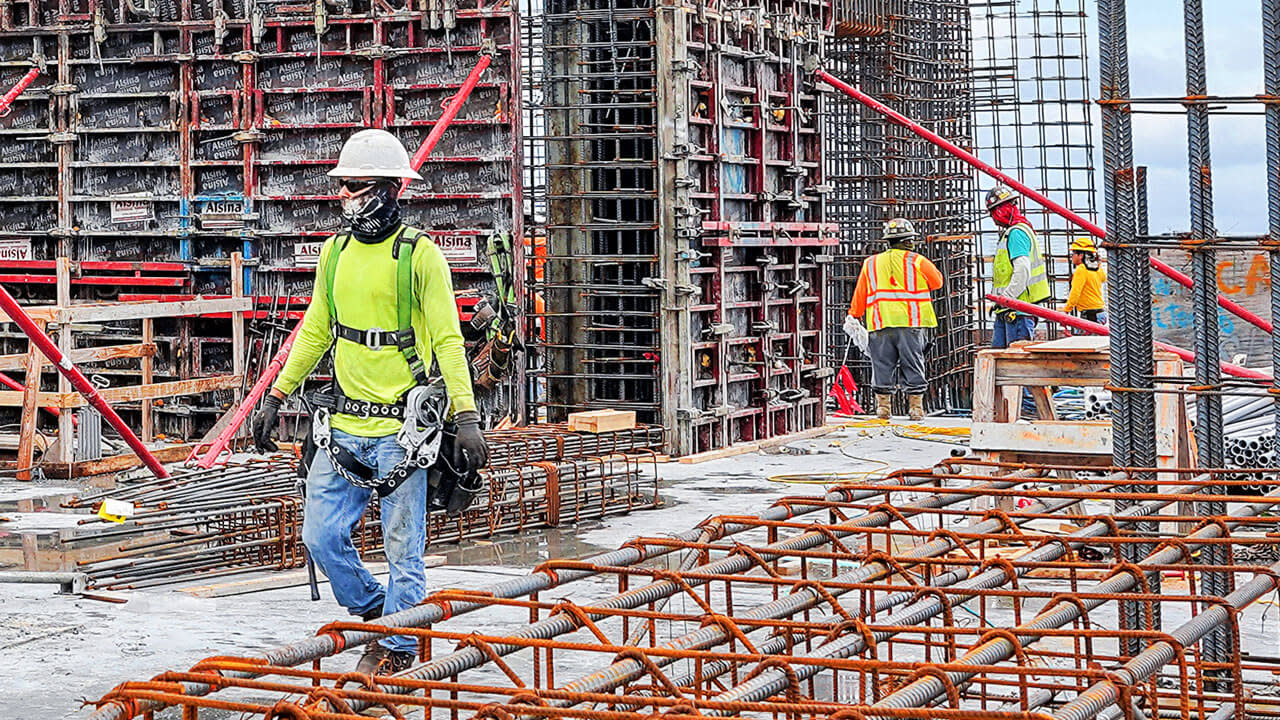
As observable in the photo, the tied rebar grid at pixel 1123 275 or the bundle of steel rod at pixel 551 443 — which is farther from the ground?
the tied rebar grid at pixel 1123 275

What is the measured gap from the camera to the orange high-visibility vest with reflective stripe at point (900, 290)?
1681 cm

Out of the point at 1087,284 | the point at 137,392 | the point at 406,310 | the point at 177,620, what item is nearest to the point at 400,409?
the point at 406,310

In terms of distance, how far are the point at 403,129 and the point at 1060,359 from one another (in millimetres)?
8024

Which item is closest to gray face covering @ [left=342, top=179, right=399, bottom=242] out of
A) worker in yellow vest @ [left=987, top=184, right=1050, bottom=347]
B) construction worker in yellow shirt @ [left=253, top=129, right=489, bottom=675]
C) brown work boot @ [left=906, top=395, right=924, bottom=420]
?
construction worker in yellow shirt @ [left=253, top=129, right=489, bottom=675]

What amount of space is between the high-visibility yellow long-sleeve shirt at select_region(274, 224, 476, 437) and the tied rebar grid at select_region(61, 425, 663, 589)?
3106mm

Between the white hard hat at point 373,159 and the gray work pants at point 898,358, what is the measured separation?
382 inches

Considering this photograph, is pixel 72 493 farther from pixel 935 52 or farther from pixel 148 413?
pixel 935 52

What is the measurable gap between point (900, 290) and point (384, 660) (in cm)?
1055

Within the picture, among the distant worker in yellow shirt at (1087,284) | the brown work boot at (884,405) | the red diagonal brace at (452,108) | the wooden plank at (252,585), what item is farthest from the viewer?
the brown work boot at (884,405)

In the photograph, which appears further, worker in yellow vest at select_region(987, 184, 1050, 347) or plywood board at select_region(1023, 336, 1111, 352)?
worker in yellow vest at select_region(987, 184, 1050, 347)

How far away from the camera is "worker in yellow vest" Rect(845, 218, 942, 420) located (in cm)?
1683

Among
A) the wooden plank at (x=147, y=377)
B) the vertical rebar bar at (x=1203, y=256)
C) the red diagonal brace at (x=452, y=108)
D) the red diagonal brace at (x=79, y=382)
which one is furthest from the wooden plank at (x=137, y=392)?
the vertical rebar bar at (x=1203, y=256)

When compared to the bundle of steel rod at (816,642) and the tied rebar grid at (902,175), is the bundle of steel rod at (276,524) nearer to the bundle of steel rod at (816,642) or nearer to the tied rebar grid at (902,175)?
the bundle of steel rod at (816,642)

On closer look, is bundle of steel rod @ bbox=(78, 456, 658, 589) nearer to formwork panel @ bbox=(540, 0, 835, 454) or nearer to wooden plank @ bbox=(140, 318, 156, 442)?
formwork panel @ bbox=(540, 0, 835, 454)
